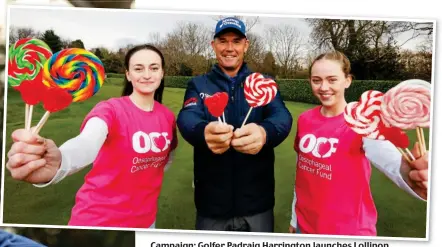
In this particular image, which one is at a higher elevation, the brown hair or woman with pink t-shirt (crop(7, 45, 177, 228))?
→ the brown hair

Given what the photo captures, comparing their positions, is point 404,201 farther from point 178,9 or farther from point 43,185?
point 43,185

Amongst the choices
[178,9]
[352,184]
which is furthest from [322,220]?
[178,9]

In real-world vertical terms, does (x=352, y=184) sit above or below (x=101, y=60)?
below

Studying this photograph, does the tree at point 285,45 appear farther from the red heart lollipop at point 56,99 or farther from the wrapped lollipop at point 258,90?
the red heart lollipop at point 56,99

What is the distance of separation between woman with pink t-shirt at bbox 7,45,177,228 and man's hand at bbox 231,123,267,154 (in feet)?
1.40

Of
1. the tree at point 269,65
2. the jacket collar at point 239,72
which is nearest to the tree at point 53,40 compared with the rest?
the jacket collar at point 239,72

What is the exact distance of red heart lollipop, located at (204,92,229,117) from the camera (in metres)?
2.97

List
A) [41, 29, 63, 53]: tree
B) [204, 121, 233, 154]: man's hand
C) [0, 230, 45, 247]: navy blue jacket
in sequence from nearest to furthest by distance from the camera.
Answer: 1. [0, 230, 45, 247]: navy blue jacket
2. [204, 121, 233, 154]: man's hand
3. [41, 29, 63, 53]: tree

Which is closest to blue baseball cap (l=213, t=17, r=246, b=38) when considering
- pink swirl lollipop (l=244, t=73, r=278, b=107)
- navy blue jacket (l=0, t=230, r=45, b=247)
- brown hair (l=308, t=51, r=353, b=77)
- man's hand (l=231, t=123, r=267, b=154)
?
pink swirl lollipop (l=244, t=73, r=278, b=107)

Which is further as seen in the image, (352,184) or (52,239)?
(52,239)

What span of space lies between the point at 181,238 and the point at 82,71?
4.30 ft

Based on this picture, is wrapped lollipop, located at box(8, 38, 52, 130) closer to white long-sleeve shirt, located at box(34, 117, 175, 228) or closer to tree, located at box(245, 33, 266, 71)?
white long-sleeve shirt, located at box(34, 117, 175, 228)

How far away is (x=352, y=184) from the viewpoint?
9.89ft

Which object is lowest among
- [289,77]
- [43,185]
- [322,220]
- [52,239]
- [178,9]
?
[52,239]
